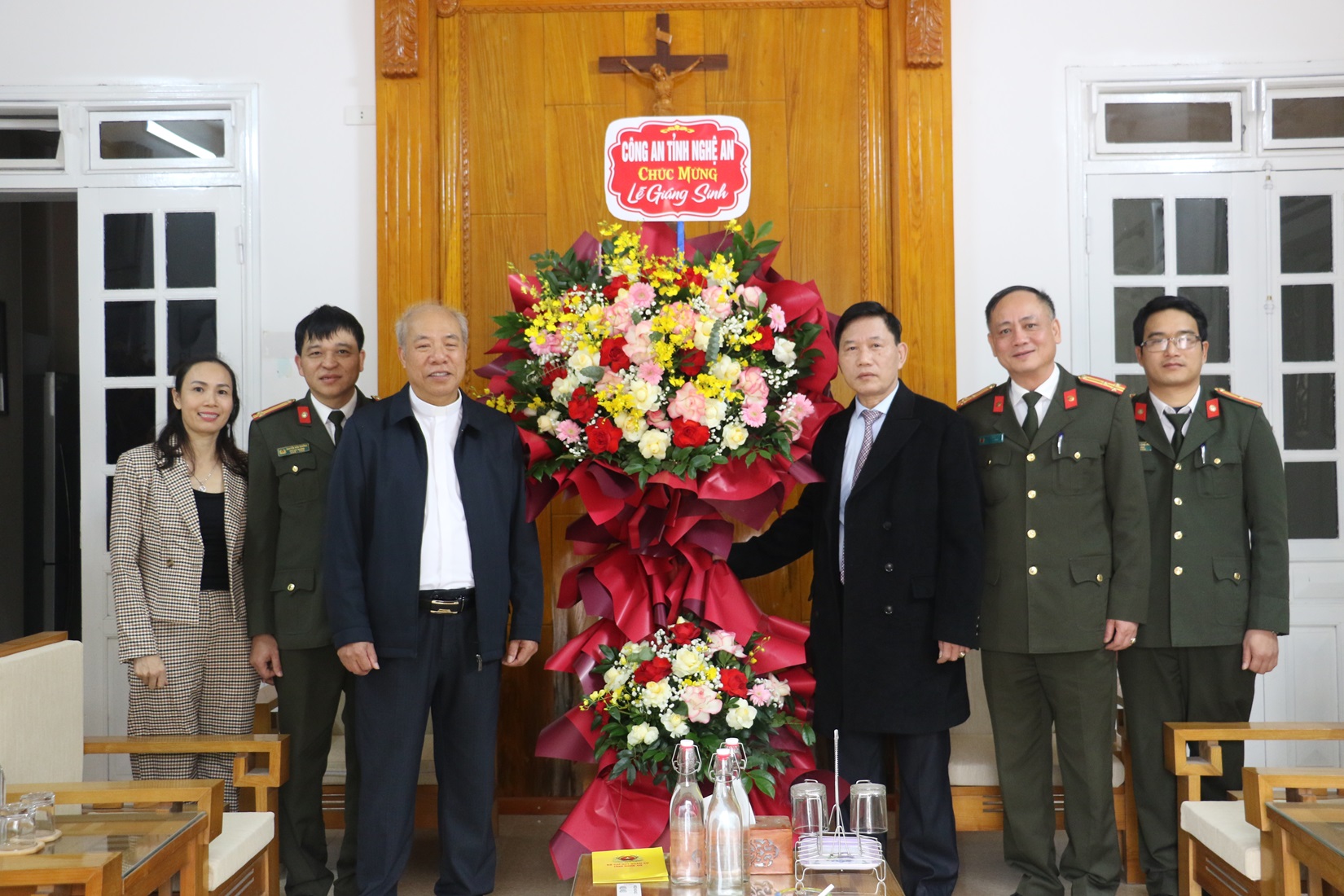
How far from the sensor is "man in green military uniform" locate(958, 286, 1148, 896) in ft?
9.75

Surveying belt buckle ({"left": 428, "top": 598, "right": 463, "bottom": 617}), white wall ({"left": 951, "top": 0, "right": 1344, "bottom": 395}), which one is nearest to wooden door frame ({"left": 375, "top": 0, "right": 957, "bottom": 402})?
white wall ({"left": 951, "top": 0, "right": 1344, "bottom": 395})

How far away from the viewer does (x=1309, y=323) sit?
13.2ft

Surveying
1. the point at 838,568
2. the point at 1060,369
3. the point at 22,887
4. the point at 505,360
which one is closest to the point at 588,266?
the point at 505,360

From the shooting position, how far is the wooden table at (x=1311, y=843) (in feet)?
6.36

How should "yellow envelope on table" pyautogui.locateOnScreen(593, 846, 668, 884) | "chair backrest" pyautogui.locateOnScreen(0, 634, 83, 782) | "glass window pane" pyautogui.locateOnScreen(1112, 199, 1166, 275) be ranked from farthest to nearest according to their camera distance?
"glass window pane" pyautogui.locateOnScreen(1112, 199, 1166, 275) → "chair backrest" pyautogui.locateOnScreen(0, 634, 83, 782) → "yellow envelope on table" pyautogui.locateOnScreen(593, 846, 668, 884)

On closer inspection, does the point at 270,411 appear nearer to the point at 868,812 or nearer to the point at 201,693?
the point at 201,693

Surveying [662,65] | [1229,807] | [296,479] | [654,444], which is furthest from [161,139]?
[1229,807]

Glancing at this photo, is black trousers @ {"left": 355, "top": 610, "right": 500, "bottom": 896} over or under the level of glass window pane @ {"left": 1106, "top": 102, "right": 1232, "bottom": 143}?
under

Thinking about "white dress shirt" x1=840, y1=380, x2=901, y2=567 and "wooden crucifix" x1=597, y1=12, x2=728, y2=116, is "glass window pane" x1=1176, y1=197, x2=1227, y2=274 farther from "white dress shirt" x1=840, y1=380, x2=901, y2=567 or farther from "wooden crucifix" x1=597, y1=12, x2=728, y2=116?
"wooden crucifix" x1=597, y1=12, x2=728, y2=116

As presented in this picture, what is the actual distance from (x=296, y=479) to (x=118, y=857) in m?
1.40

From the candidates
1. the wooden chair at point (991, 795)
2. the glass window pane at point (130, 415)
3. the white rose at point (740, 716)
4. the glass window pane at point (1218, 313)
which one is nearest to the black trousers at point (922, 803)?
the wooden chair at point (991, 795)

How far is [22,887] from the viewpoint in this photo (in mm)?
1827

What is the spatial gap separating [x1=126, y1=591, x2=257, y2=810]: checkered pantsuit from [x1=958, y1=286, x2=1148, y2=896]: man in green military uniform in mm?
2128

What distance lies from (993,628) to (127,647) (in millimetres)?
2401
